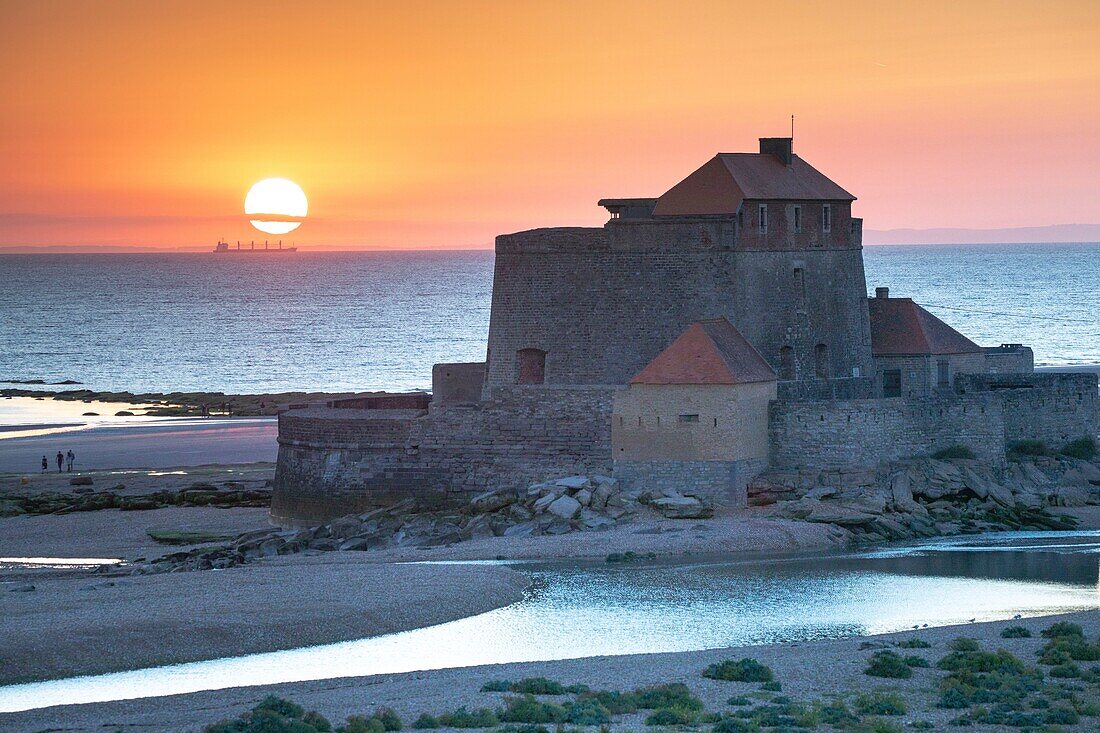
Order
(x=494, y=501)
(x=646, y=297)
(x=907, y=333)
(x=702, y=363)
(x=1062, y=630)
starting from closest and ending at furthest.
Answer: (x=1062, y=630)
(x=702, y=363)
(x=494, y=501)
(x=646, y=297)
(x=907, y=333)

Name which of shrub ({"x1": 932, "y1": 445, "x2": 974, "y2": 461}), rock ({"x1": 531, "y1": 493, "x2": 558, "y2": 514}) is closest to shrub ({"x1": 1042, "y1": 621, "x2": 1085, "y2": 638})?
rock ({"x1": 531, "y1": 493, "x2": 558, "y2": 514})

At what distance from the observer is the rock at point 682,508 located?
3334 centimetres

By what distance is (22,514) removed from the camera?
39938 mm

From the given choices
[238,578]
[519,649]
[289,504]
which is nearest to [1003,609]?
[519,649]

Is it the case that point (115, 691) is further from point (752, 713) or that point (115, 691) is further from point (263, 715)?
point (752, 713)

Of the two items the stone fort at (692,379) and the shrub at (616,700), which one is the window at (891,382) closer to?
the stone fort at (692,379)

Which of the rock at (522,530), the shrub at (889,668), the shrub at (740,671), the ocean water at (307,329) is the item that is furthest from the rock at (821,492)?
the ocean water at (307,329)

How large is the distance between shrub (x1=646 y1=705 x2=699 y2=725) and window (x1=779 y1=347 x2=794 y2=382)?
19.6 meters

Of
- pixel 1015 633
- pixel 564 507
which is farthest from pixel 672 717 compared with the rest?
pixel 564 507

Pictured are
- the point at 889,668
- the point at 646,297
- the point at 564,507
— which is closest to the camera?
the point at 889,668

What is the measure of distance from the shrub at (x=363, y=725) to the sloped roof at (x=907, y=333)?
2378cm

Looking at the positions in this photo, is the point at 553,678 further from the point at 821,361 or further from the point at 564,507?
the point at 821,361

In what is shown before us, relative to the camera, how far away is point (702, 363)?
33812mm

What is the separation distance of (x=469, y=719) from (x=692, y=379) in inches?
617
